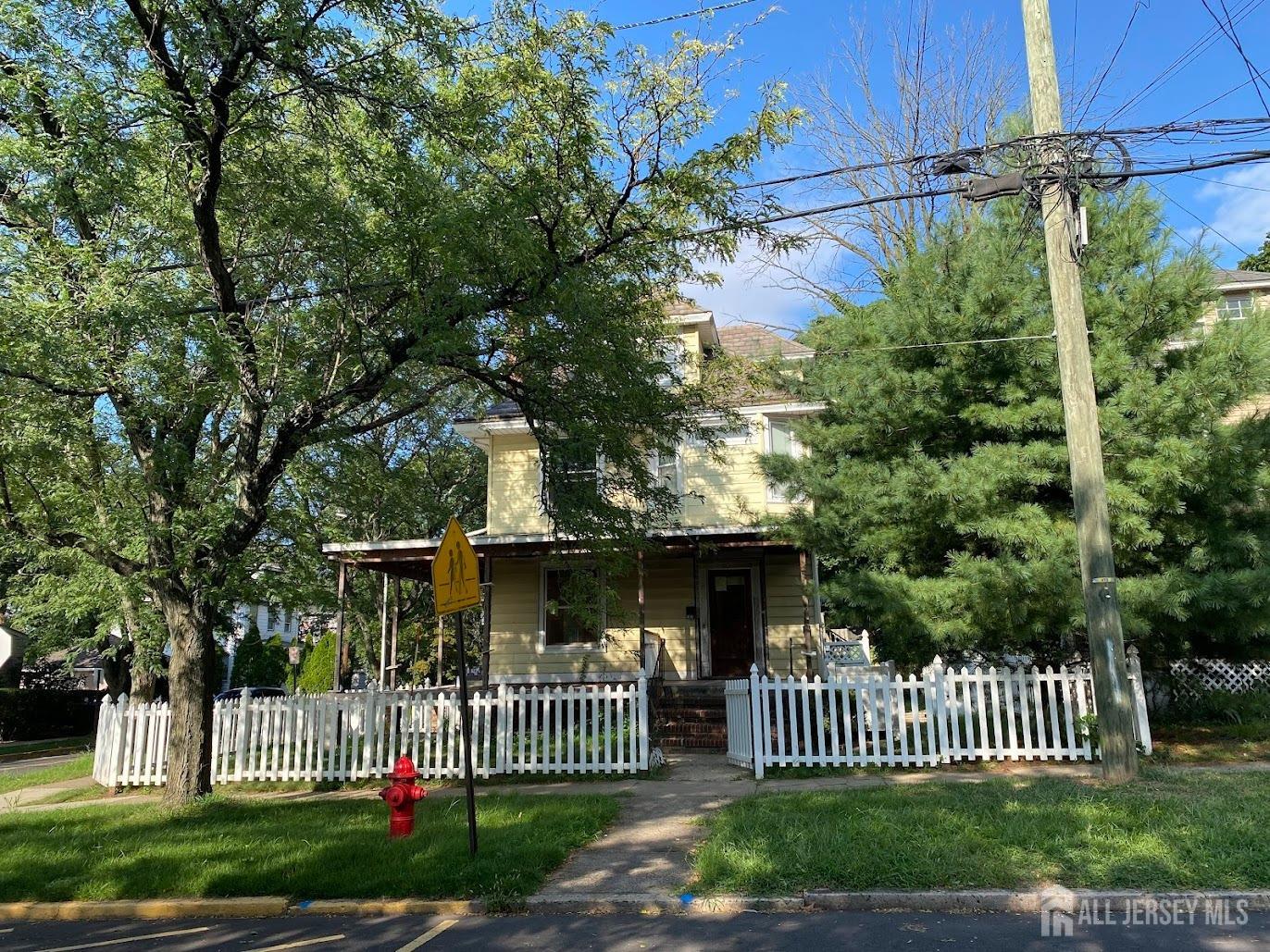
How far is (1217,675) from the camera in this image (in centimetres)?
1430

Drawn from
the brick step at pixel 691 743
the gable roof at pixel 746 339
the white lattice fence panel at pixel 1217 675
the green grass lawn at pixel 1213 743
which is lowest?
the brick step at pixel 691 743

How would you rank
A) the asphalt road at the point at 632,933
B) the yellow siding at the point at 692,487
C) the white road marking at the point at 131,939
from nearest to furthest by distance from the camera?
the asphalt road at the point at 632,933 < the white road marking at the point at 131,939 < the yellow siding at the point at 692,487

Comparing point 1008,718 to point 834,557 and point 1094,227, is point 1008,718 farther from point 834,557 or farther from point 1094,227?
point 1094,227

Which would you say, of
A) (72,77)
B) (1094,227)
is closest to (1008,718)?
(1094,227)

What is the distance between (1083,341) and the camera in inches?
353

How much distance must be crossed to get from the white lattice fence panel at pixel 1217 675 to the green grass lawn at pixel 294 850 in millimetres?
9799

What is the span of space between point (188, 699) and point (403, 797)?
13.1ft

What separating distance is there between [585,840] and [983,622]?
607 centimetres

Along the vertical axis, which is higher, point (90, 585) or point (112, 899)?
point (90, 585)

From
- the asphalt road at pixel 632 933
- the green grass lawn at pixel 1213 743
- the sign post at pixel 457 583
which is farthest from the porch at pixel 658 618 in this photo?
the asphalt road at pixel 632 933

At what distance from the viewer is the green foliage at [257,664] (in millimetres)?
33375

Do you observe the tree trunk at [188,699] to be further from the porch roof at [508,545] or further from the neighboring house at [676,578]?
the neighboring house at [676,578]

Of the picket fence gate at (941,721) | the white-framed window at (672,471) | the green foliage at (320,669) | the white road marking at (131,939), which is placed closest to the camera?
the white road marking at (131,939)

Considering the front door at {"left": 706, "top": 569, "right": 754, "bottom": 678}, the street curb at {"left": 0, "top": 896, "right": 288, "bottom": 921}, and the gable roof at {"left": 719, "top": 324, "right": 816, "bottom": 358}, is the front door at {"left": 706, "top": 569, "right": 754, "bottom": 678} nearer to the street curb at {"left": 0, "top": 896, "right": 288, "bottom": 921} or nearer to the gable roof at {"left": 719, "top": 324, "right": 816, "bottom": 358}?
the gable roof at {"left": 719, "top": 324, "right": 816, "bottom": 358}
